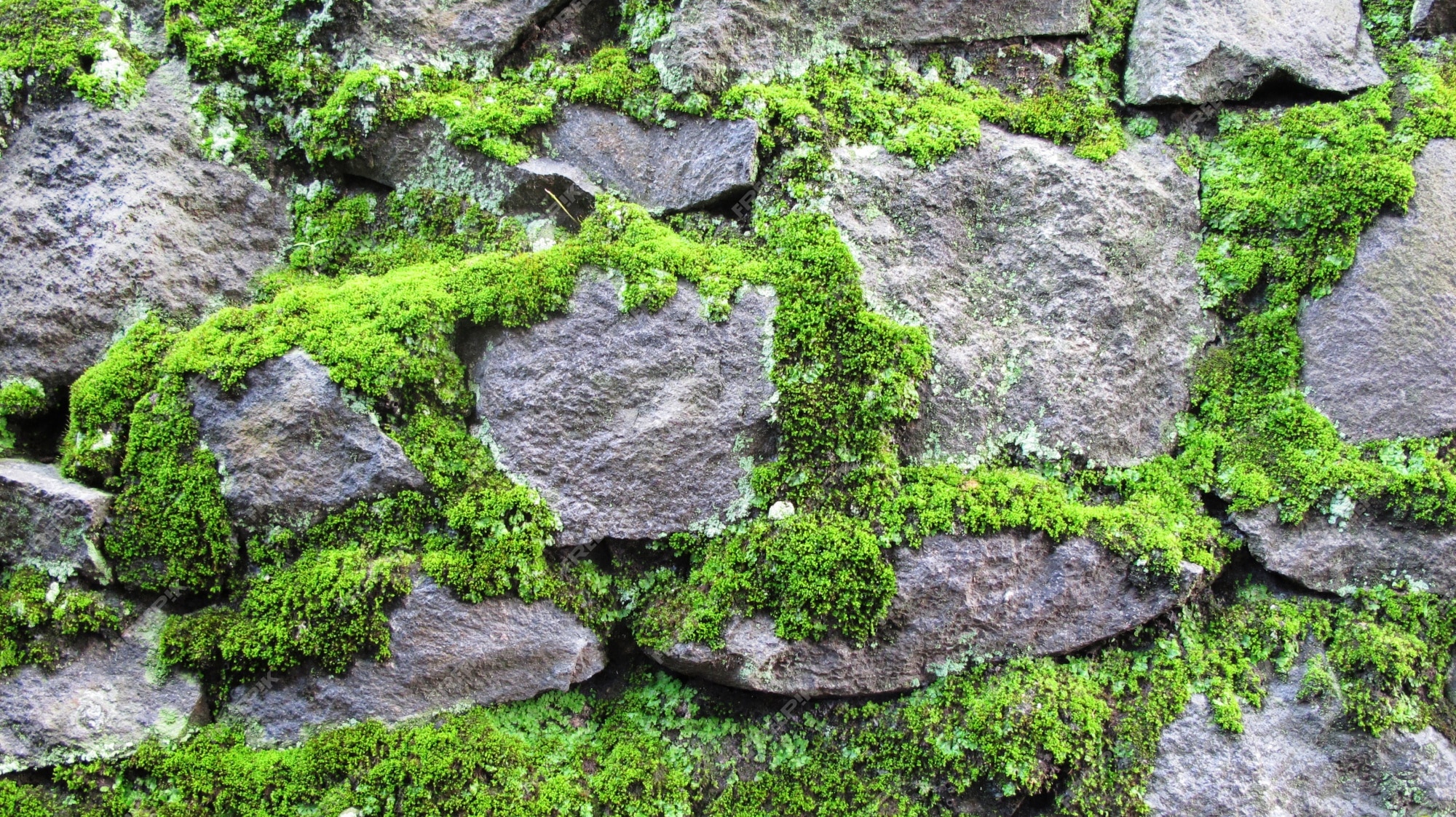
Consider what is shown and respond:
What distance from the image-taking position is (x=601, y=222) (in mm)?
4844

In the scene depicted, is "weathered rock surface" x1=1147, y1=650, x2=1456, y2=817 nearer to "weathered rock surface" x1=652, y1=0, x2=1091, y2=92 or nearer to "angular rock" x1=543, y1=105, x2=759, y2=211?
"angular rock" x1=543, y1=105, x2=759, y2=211

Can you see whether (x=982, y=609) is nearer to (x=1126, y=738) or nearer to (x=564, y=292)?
(x=1126, y=738)

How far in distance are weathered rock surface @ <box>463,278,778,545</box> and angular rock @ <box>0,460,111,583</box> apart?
1.96 meters

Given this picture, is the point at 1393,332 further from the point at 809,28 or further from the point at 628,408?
the point at 628,408

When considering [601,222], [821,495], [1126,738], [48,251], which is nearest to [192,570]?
[48,251]

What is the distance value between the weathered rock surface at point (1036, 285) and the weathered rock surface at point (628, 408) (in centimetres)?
91

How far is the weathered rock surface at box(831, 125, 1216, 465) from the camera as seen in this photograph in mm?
4715

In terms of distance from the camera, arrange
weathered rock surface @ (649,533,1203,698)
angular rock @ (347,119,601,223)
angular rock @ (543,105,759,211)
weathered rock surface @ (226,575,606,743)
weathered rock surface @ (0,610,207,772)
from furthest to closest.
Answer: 1. angular rock @ (347,119,601,223)
2. angular rock @ (543,105,759,211)
3. weathered rock surface @ (649,533,1203,698)
4. weathered rock surface @ (226,575,606,743)
5. weathered rock surface @ (0,610,207,772)

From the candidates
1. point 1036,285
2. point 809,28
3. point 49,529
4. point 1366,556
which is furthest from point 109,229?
point 1366,556

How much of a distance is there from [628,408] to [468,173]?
5.96 feet

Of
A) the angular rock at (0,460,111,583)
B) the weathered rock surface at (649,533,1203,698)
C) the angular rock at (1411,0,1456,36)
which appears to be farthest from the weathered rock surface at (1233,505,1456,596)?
the angular rock at (0,460,111,583)

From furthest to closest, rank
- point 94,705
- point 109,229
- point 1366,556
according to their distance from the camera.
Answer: point 109,229 → point 1366,556 → point 94,705

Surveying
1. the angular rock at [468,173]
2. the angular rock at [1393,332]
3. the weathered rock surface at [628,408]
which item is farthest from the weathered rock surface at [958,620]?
the angular rock at [468,173]

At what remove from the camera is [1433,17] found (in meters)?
5.39
